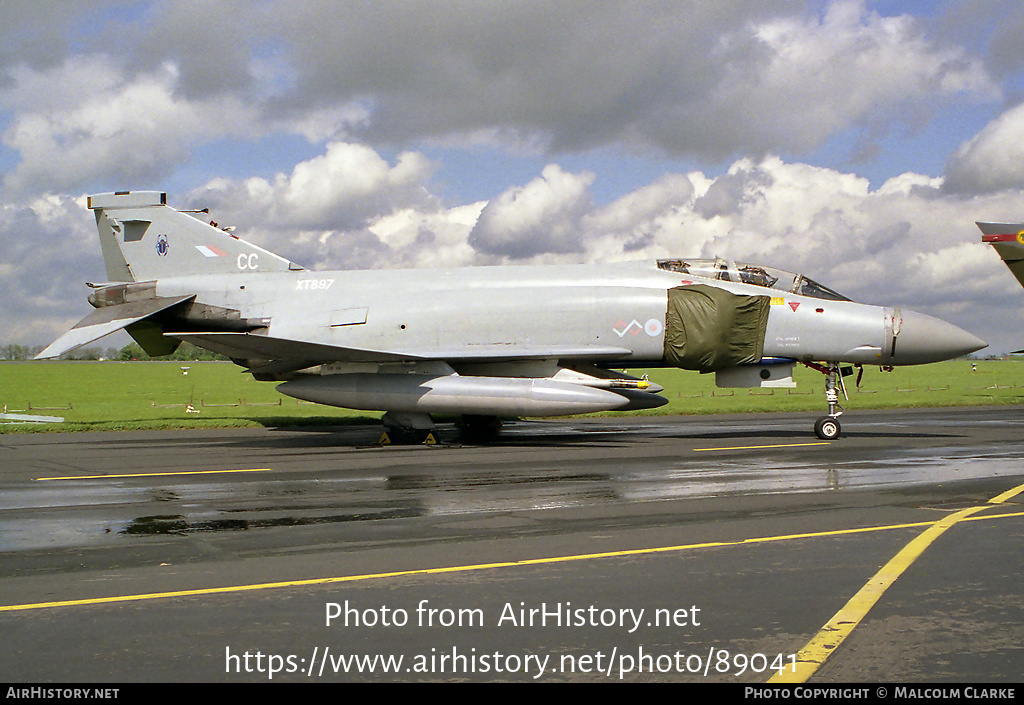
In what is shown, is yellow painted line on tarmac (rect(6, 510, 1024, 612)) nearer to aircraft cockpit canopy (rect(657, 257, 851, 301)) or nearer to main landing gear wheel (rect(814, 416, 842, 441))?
main landing gear wheel (rect(814, 416, 842, 441))

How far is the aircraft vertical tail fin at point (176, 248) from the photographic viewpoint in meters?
19.9

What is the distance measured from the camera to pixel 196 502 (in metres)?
9.45

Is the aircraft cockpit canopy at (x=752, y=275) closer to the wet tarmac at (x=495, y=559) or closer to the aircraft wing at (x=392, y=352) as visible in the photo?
the aircraft wing at (x=392, y=352)

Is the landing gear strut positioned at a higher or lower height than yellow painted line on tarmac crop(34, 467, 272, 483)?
higher

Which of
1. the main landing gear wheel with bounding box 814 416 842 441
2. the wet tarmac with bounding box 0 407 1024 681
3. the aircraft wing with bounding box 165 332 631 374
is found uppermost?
the aircraft wing with bounding box 165 332 631 374

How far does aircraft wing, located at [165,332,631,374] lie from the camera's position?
16469 millimetres

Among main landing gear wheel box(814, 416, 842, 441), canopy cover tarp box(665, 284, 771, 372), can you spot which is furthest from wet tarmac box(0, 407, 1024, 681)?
canopy cover tarp box(665, 284, 771, 372)

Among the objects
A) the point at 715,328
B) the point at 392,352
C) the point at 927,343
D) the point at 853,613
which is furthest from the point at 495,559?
the point at 927,343

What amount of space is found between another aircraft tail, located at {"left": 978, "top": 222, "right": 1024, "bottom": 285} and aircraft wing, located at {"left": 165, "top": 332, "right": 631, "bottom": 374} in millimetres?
14137

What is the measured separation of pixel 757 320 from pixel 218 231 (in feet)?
42.4

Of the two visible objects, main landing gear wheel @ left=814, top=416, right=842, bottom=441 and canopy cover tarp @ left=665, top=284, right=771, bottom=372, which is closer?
main landing gear wheel @ left=814, top=416, right=842, bottom=441

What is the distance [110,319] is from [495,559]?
15.5 m
